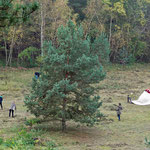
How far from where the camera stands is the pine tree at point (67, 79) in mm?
16625

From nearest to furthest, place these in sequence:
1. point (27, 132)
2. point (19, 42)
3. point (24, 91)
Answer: point (27, 132) < point (24, 91) < point (19, 42)

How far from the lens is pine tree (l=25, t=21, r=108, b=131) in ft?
54.5

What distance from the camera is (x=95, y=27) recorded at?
5175 cm

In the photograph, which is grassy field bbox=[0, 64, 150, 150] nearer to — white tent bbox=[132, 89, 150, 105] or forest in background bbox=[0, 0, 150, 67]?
white tent bbox=[132, 89, 150, 105]

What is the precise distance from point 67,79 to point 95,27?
1405 inches

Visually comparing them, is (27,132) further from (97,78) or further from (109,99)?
(109,99)

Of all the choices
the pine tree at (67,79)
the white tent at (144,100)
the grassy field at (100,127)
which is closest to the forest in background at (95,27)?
the grassy field at (100,127)

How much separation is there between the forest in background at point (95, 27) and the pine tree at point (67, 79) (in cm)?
2513

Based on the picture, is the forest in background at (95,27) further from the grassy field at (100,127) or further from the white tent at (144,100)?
the white tent at (144,100)

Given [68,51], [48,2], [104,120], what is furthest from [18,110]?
[48,2]

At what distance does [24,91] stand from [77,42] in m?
16.6

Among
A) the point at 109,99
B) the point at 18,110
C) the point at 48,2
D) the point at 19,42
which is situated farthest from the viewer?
the point at 19,42

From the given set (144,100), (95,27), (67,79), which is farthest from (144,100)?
(95,27)

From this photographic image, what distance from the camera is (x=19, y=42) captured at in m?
45.2
